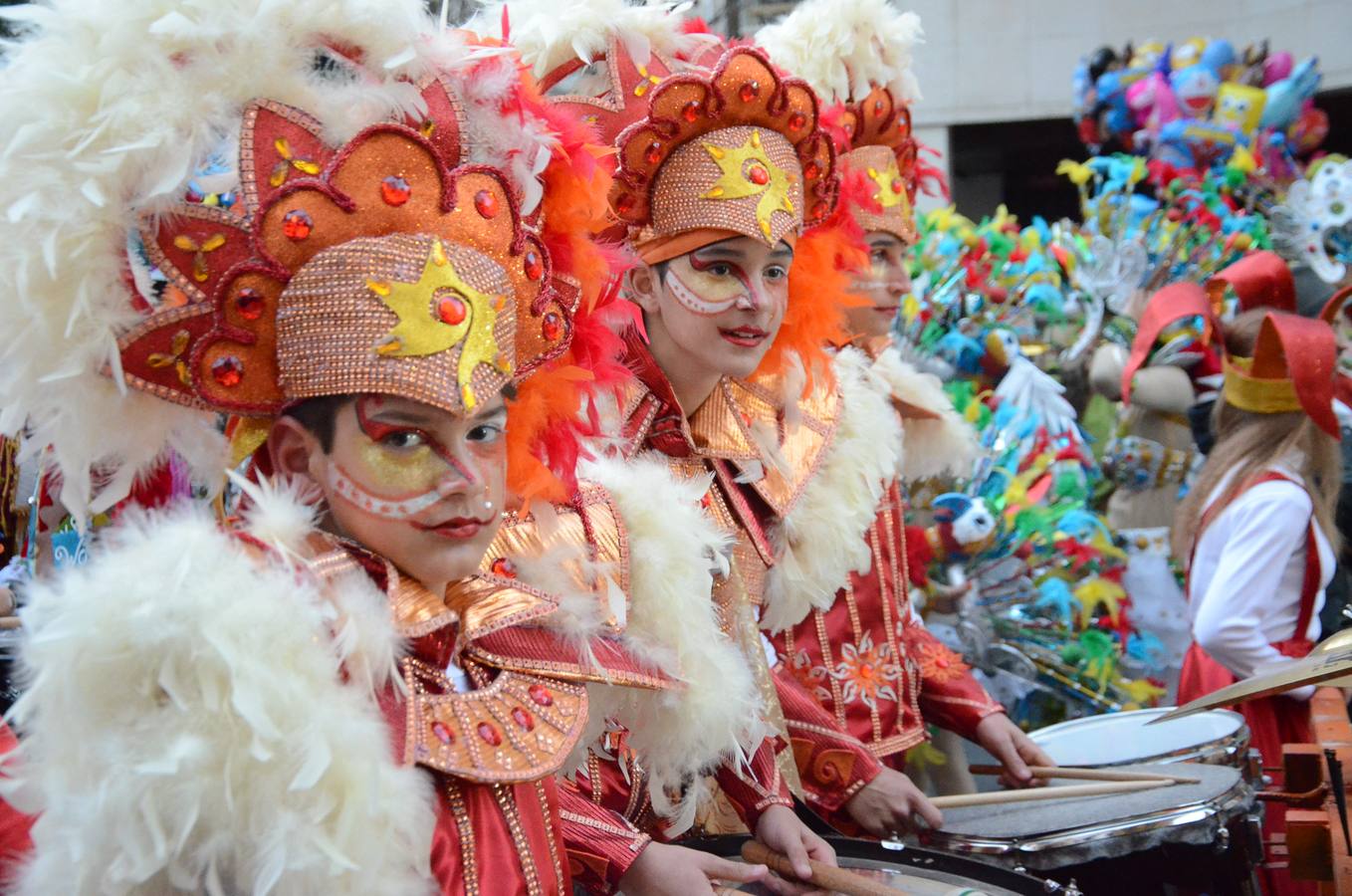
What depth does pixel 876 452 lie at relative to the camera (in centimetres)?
309

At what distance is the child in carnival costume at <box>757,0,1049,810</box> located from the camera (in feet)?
9.77

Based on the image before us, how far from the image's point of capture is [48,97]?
5.00 feet

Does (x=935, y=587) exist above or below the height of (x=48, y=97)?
below

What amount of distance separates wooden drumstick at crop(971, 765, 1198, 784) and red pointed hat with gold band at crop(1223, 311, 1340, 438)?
117cm

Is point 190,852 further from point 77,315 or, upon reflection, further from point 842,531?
point 842,531

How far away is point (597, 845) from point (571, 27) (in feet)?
4.73

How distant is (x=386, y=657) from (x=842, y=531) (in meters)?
1.50

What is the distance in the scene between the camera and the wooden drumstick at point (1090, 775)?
9.18ft

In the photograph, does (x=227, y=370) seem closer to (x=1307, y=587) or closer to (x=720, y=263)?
(x=720, y=263)

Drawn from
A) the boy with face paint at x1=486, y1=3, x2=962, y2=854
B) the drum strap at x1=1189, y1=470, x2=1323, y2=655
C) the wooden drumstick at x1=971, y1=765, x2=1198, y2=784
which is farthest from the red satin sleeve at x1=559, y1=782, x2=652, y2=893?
the drum strap at x1=1189, y1=470, x2=1323, y2=655

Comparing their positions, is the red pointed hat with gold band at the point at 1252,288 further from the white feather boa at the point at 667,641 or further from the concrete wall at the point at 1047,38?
the concrete wall at the point at 1047,38

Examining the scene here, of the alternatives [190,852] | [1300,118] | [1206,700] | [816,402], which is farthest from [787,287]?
[1300,118]

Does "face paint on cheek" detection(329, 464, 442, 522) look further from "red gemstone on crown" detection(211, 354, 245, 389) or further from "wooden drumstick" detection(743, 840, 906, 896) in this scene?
"wooden drumstick" detection(743, 840, 906, 896)

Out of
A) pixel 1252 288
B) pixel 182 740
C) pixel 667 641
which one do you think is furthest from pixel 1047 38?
pixel 182 740
